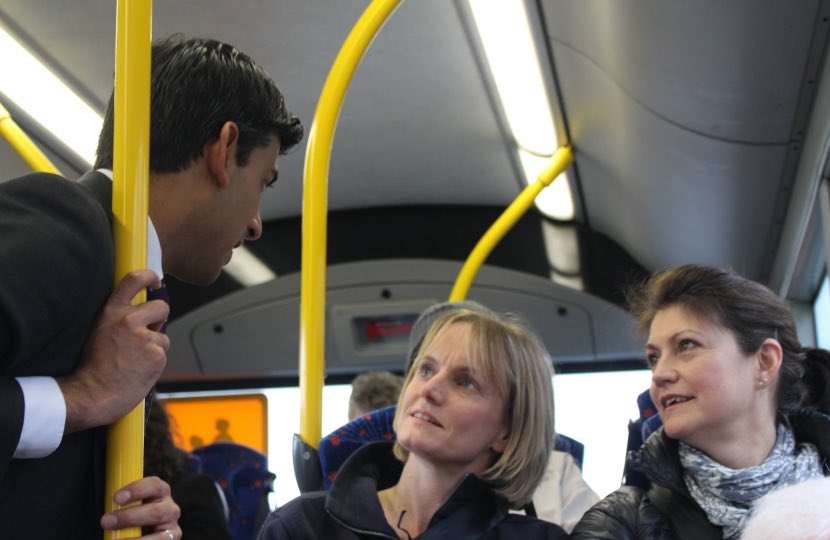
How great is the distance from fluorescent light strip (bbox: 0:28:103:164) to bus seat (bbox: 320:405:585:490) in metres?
2.12

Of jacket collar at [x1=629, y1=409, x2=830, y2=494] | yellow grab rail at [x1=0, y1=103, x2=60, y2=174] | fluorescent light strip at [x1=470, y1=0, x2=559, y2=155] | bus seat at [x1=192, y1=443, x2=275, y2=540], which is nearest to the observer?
jacket collar at [x1=629, y1=409, x2=830, y2=494]

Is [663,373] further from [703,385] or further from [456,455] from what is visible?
[456,455]

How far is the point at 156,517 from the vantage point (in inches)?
60.9

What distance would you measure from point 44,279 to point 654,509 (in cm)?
150

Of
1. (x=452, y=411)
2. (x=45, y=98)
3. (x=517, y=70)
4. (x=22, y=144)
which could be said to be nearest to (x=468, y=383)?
(x=452, y=411)

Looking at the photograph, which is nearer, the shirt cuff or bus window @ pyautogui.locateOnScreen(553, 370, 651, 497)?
the shirt cuff

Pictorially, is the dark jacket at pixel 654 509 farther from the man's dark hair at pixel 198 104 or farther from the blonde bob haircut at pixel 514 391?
the man's dark hair at pixel 198 104

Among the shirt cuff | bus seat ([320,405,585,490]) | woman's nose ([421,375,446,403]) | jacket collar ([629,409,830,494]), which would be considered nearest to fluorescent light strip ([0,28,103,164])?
bus seat ([320,405,585,490])

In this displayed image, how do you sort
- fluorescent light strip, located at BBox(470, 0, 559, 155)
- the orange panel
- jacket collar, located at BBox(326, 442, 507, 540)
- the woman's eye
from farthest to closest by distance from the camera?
the orange panel → fluorescent light strip, located at BBox(470, 0, 559, 155) → the woman's eye → jacket collar, located at BBox(326, 442, 507, 540)

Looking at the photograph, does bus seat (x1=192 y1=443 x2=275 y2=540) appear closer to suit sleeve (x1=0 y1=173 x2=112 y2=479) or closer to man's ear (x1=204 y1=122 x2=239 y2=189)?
man's ear (x1=204 y1=122 x2=239 y2=189)

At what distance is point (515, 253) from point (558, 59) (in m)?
2.08

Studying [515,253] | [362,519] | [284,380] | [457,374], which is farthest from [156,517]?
[284,380]

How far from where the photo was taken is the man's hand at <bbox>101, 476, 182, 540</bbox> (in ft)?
4.94

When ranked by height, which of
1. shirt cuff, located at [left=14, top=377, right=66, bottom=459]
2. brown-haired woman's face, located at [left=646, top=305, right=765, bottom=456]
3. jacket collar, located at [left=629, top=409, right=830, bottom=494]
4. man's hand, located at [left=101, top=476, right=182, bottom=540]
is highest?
brown-haired woman's face, located at [left=646, top=305, right=765, bottom=456]
